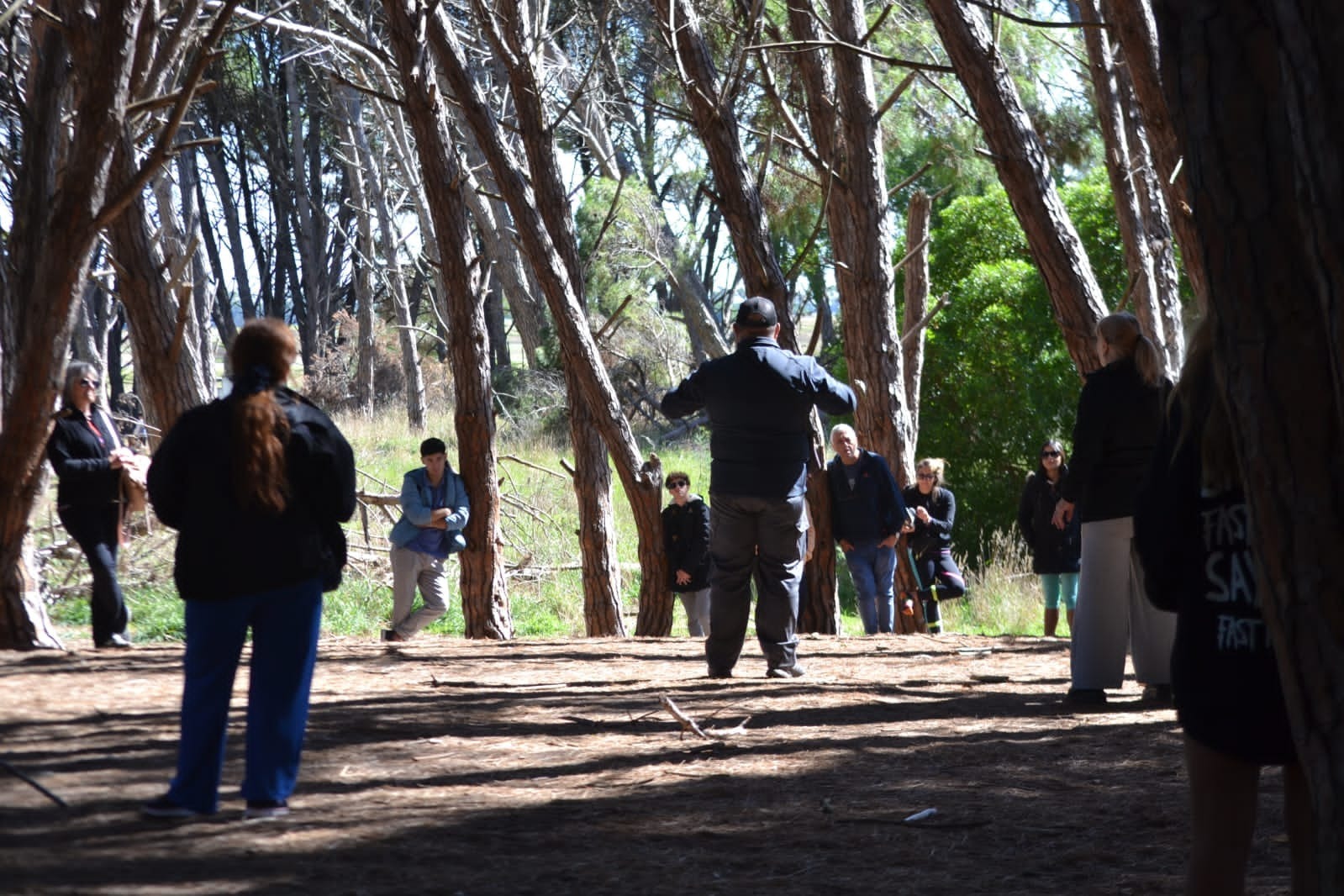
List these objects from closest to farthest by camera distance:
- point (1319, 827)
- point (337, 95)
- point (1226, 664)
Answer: point (1319, 827) < point (1226, 664) < point (337, 95)

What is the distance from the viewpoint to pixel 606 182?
2858cm

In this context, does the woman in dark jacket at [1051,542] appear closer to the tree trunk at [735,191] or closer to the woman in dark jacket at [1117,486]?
the tree trunk at [735,191]

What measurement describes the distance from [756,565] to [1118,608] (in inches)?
75.2

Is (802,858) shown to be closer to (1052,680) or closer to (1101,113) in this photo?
(1052,680)

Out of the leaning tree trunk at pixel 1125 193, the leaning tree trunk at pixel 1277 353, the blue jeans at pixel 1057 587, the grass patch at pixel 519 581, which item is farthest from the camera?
the grass patch at pixel 519 581

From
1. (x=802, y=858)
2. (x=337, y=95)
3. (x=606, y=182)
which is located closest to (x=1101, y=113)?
(x=802, y=858)

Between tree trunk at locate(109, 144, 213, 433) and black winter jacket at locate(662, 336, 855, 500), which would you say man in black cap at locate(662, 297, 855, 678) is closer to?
black winter jacket at locate(662, 336, 855, 500)

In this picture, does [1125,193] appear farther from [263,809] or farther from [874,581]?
[263,809]

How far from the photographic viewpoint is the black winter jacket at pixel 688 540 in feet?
40.8

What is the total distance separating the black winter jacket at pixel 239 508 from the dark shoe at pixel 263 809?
682mm

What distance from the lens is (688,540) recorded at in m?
12.4

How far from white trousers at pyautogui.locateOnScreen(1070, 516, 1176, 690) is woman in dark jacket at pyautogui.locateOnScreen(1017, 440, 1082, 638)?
18.8 ft

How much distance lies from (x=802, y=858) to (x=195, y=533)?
2.06 meters

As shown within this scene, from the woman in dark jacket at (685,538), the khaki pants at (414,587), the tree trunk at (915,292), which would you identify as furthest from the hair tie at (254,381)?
the tree trunk at (915,292)
